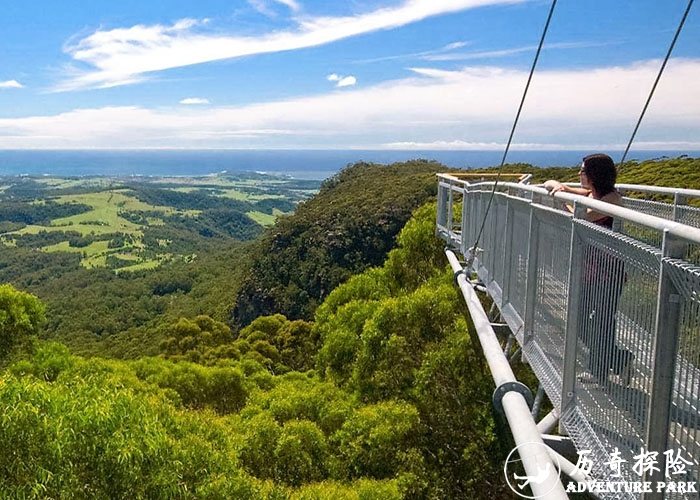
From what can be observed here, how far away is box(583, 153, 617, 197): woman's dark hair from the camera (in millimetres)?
3975

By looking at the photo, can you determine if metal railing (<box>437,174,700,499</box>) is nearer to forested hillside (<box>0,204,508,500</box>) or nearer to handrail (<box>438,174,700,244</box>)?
handrail (<box>438,174,700,244</box>)

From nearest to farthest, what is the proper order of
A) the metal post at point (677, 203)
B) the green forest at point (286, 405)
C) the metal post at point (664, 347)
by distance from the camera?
the metal post at point (664, 347) → the metal post at point (677, 203) → the green forest at point (286, 405)

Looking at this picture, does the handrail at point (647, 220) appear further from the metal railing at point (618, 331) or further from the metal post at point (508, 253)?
the metal post at point (508, 253)

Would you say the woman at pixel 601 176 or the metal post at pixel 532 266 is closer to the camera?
the woman at pixel 601 176

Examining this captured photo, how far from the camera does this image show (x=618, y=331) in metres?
2.70

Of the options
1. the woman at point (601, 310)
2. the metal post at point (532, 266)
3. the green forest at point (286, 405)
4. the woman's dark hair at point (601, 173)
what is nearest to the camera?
the woman at point (601, 310)

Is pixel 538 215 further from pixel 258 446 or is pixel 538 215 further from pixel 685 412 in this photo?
pixel 258 446

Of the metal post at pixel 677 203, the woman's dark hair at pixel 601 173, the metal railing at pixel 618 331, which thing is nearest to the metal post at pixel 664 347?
the metal railing at pixel 618 331

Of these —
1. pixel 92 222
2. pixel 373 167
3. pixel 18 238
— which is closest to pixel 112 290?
pixel 373 167

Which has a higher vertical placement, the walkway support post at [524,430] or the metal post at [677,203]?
the metal post at [677,203]

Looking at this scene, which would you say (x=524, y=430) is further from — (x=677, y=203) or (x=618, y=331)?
(x=677, y=203)

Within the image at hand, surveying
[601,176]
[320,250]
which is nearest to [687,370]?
[601,176]

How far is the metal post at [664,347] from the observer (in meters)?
2.00

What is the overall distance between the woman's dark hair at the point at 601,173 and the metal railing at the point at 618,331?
273 mm
